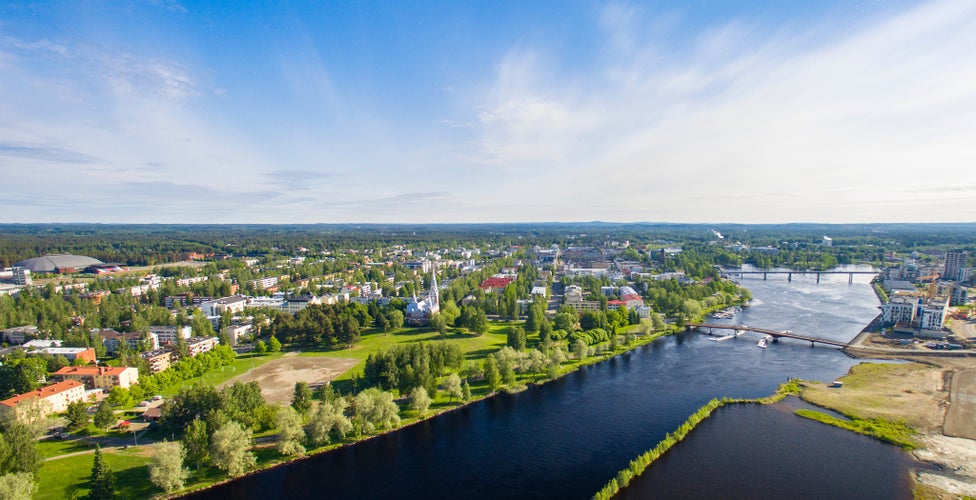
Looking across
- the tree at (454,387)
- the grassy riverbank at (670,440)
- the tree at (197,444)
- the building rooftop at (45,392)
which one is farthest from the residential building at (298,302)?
the grassy riverbank at (670,440)

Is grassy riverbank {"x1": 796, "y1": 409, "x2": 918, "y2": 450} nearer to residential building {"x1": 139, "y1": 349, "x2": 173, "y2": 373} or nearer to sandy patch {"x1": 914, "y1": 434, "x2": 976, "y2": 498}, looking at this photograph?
sandy patch {"x1": 914, "y1": 434, "x2": 976, "y2": 498}

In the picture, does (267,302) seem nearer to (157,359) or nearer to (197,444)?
(157,359)

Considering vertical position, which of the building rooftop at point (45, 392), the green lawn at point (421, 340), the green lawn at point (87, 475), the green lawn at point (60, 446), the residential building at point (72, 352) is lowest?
the green lawn at point (421, 340)

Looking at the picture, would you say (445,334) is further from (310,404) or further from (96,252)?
(96,252)

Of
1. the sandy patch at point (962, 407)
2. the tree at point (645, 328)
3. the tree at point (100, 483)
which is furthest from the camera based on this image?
the tree at point (645, 328)

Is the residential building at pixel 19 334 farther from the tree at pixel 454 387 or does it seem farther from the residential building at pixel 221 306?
the tree at pixel 454 387
